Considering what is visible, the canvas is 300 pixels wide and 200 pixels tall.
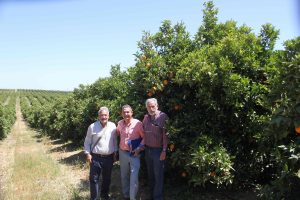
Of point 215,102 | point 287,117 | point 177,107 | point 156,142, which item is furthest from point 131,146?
point 287,117

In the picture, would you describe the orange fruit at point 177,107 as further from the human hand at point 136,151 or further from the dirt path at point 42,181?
the dirt path at point 42,181

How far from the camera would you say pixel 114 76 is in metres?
13.5

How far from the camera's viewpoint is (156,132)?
Result: 6.41 metres

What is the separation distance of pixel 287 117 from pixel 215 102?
246cm

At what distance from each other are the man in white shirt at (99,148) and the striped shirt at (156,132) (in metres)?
0.72

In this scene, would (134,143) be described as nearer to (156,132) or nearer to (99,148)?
(156,132)

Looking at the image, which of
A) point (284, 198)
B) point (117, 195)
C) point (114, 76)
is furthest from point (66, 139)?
point (284, 198)

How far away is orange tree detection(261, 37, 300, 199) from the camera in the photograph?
411cm

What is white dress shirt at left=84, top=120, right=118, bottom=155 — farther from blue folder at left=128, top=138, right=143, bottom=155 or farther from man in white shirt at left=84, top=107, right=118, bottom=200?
blue folder at left=128, top=138, right=143, bottom=155

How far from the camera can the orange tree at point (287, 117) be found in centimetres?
411

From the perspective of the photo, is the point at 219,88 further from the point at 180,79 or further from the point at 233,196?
the point at 233,196

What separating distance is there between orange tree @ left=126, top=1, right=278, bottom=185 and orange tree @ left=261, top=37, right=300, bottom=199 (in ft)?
3.33

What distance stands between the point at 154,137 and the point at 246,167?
6.06ft

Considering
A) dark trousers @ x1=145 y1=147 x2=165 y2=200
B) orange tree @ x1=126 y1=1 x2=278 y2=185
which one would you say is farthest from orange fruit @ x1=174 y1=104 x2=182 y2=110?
dark trousers @ x1=145 y1=147 x2=165 y2=200
